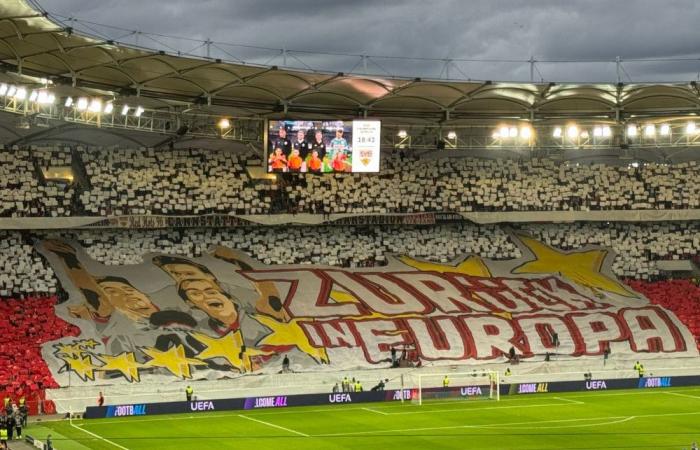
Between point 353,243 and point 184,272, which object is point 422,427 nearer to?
point 184,272

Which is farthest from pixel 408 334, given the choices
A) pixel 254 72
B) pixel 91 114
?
pixel 91 114

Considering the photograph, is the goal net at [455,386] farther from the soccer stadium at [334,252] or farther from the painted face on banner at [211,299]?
the painted face on banner at [211,299]

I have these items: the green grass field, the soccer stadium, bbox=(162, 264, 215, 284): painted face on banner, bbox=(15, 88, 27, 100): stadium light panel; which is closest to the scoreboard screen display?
the soccer stadium

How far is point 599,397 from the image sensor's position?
49969 mm

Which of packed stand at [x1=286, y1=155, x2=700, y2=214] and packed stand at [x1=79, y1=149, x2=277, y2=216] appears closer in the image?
packed stand at [x1=79, y1=149, x2=277, y2=216]

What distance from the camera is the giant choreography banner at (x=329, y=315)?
50812 mm

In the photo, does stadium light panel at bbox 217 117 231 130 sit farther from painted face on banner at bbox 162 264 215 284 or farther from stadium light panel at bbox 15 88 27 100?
stadium light panel at bbox 15 88 27 100

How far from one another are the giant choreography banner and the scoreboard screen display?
6.22m

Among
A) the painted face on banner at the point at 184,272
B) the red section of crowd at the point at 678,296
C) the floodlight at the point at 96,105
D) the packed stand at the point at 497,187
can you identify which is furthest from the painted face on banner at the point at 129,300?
the red section of crowd at the point at 678,296

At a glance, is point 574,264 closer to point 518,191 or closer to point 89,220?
point 518,191

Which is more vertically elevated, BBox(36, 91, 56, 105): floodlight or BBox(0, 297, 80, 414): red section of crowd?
BBox(36, 91, 56, 105): floodlight

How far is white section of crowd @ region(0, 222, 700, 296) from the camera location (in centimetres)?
5453

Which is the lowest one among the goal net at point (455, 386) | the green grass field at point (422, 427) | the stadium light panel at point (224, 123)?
the green grass field at point (422, 427)

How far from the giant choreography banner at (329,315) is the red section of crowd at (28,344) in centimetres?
65
